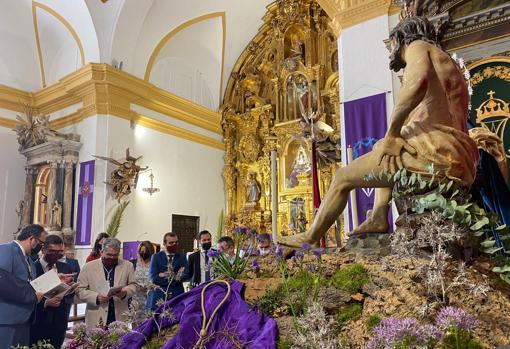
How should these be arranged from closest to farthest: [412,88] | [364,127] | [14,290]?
[412,88], [14,290], [364,127]

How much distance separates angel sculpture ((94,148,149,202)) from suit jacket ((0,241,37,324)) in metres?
7.57

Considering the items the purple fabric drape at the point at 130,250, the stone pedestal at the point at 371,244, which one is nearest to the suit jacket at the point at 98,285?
the stone pedestal at the point at 371,244

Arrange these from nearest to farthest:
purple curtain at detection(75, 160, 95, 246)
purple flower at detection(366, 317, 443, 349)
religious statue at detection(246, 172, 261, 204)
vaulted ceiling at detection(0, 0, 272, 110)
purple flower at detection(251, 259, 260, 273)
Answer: purple flower at detection(366, 317, 443, 349) → purple flower at detection(251, 259, 260, 273) → purple curtain at detection(75, 160, 95, 246) → vaulted ceiling at detection(0, 0, 272, 110) → religious statue at detection(246, 172, 261, 204)

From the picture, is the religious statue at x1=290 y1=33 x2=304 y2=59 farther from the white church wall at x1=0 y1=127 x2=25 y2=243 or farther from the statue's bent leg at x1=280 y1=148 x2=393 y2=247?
the statue's bent leg at x1=280 y1=148 x2=393 y2=247

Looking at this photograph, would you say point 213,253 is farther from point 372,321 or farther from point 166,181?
point 166,181

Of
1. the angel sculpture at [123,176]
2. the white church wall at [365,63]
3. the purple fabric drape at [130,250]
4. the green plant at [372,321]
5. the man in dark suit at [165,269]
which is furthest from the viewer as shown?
the angel sculpture at [123,176]

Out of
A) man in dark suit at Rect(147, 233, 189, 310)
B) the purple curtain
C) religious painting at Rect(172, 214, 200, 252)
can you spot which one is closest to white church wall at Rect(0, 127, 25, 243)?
the purple curtain

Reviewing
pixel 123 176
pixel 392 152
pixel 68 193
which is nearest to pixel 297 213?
pixel 123 176

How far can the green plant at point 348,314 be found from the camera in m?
2.42

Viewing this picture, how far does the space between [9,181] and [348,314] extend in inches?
475

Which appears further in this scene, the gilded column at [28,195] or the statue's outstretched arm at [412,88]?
the gilded column at [28,195]

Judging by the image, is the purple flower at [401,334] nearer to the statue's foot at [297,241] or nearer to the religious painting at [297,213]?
the statue's foot at [297,241]

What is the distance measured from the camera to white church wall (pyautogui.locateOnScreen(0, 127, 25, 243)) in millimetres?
11867

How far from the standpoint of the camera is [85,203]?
36.5ft
